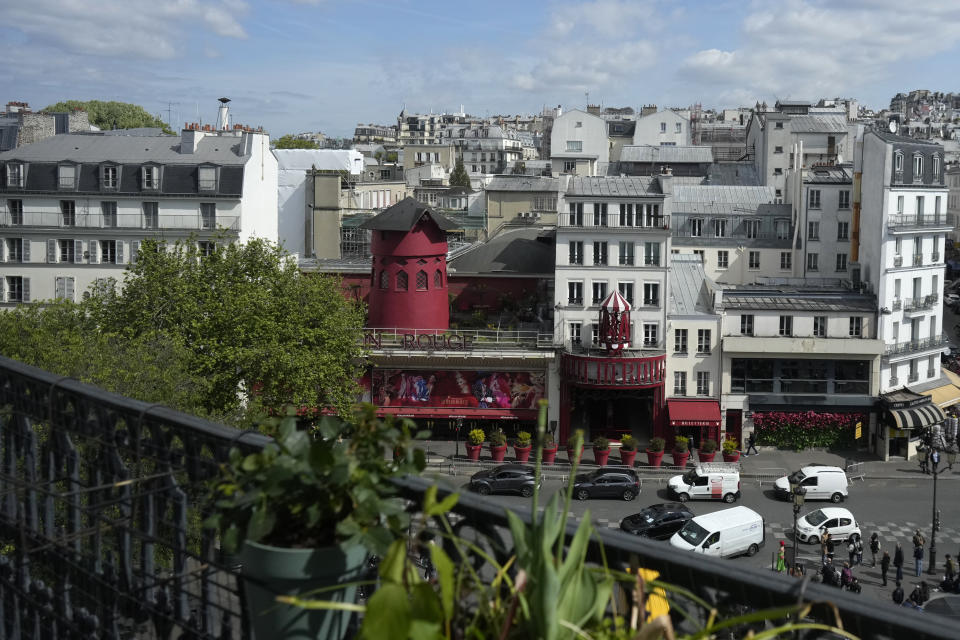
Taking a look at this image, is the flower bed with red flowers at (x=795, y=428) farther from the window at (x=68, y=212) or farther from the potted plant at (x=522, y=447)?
the window at (x=68, y=212)

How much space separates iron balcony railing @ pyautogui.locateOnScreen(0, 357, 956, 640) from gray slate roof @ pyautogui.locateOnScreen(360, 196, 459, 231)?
3835 centimetres

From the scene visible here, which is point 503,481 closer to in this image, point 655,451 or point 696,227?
point 655,451

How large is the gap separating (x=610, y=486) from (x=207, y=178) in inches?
914

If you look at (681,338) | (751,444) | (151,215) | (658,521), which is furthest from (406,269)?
(658,521)

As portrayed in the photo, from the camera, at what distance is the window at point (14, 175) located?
162 feet

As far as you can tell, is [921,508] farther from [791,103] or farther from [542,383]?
[791,103]

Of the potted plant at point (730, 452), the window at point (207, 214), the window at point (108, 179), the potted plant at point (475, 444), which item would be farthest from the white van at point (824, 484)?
the window at point (108, 179)

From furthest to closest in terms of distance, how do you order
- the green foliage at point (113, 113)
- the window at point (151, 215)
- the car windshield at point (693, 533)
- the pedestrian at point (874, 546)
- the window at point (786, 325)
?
the green foliage at point (113, 113) → the window at point (151, 215) → the window at point (786, 325) → the pedestrian at point (874, 546) → the car windshield at point (693, 533)

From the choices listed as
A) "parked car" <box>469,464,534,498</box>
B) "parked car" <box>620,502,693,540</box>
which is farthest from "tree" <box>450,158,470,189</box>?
"parked car" <box>620,502,693,540</box>

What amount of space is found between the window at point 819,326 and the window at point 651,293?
6.86 m

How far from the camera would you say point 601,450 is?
4388cm

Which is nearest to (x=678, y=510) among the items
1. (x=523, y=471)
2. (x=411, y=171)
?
(x=523, y=471)

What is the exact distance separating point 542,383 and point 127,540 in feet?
135

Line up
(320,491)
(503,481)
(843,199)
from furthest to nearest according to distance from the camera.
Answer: (843,199) → (503,481) → (320,491)
